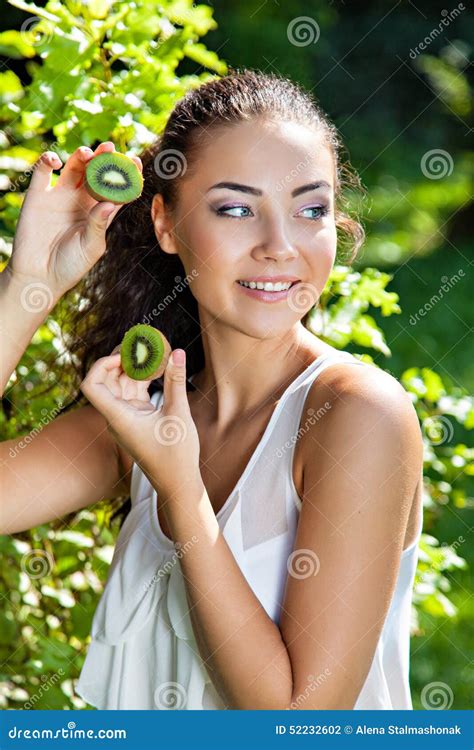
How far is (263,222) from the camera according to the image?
160cm

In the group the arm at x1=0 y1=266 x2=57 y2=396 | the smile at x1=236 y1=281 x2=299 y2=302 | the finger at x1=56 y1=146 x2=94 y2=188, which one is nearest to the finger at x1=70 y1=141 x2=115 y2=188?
the finger at x1=56 y1=146 x2=94 y2=188

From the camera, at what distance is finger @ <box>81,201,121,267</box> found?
159cm

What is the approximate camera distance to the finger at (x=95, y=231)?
1.59 m

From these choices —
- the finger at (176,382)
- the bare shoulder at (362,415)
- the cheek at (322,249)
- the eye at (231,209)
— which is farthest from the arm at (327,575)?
the eye at (231,209)

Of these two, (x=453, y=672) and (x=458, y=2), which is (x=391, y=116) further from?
(x=453, y=672)

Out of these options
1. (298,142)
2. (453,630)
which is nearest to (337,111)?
(453,630)

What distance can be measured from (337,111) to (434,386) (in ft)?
9.56

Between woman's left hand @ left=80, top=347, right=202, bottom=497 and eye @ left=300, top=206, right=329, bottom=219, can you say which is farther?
eye @ left=300, top=206, right=329, bottom=219

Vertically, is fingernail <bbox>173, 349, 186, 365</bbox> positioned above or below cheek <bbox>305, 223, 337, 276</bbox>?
below

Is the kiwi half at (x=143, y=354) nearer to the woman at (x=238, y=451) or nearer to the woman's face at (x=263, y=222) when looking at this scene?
the woman at (x=238, y=451)

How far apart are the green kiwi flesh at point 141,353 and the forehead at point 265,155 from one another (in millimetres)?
275

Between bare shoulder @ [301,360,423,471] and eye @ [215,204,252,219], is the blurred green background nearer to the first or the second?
eye @ [215,204,252,219]

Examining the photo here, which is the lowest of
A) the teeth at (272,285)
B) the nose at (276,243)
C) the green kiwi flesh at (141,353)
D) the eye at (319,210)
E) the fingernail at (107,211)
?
the green kiwi flesh at (141,353)

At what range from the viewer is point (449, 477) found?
2.15 metres
